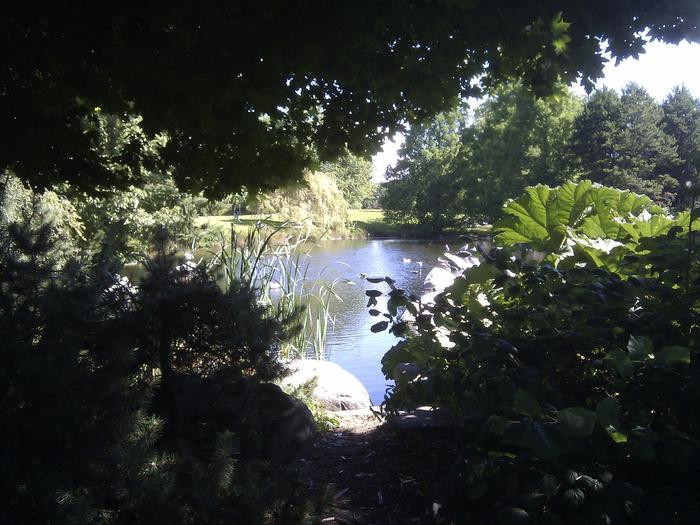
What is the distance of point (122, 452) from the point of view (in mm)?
1843

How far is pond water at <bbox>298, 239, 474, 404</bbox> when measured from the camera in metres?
8.08

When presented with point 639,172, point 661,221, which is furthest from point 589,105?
point 661,221

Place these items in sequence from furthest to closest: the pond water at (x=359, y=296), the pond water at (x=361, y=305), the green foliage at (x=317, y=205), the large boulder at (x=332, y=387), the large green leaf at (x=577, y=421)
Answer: the green foliage at (x=317, y=205) < the pond water at (x=361, y=305) < the pond water at (x=359, y=296) < the large boulder at (x=332, y=387) < the large green leaf at (x=577, y=421)

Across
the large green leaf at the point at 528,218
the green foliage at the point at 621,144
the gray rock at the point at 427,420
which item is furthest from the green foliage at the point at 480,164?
the gray rock at the point at 427,420

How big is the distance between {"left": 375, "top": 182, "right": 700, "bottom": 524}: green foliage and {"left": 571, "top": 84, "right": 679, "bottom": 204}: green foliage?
2934cm

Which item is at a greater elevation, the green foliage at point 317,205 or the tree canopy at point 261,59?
the tree canopy at point 261,59

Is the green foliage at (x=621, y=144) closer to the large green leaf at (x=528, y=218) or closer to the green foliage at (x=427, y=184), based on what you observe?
the green foliage at (x=427, y=184)

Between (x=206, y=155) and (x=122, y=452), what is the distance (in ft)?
8.73

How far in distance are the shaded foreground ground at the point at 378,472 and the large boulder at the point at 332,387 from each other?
32.3 inches

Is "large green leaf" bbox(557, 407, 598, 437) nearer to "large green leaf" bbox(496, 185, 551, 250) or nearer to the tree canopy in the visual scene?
the tree canopy

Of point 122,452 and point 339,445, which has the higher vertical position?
point 122,452

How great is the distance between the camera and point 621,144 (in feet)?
100

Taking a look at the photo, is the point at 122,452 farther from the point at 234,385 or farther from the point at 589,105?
the point at 589,105

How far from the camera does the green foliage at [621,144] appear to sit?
3000 cm
